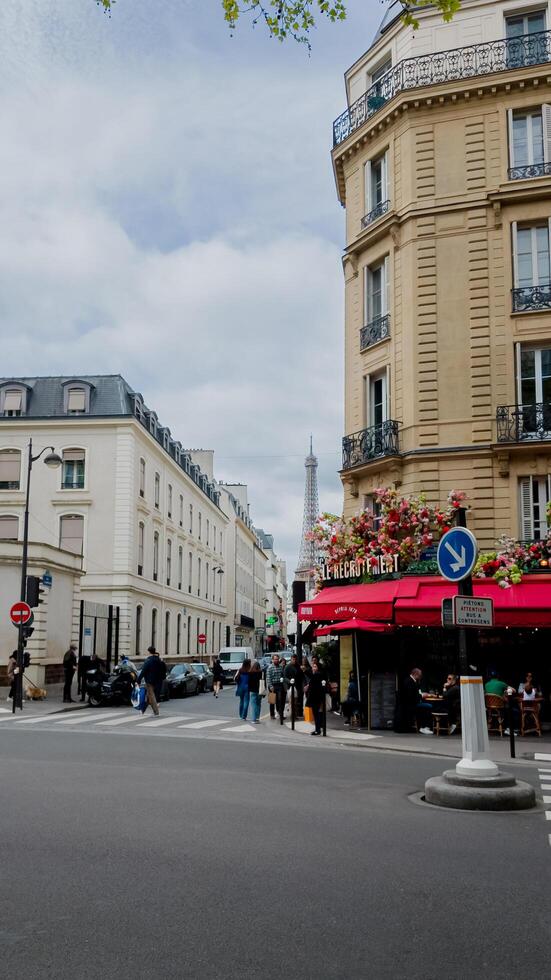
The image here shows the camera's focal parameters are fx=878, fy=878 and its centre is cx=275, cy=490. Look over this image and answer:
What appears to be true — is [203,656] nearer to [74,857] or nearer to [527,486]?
[527,486]

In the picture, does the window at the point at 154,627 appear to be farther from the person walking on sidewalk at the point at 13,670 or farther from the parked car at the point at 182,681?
the person walking on sidewalk at the point at 13,670

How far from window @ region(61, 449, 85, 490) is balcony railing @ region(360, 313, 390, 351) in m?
21.2

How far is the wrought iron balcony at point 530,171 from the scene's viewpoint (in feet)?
69.4

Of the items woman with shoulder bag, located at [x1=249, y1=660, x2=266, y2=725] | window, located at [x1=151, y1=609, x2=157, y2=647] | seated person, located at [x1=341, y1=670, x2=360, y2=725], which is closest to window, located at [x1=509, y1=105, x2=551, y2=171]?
seated person, located at [x1=341, y1=670, x2=360, y2=725]

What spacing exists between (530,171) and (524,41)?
3413 millimetres

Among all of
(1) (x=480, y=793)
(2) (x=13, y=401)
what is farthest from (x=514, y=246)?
(2) (x=13, y=401)

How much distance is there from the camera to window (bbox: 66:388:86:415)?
138 feet

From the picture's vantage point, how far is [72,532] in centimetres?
4091

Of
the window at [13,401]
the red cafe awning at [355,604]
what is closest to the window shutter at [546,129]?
the red cafe awning at [355,604]

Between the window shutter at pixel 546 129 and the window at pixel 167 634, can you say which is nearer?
the window shutter at pixel 546 129

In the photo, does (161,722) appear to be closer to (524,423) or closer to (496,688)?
(496,688)

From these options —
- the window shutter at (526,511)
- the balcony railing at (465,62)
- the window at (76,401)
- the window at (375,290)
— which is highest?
the balcony railing at (465,62)

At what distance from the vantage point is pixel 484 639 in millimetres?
20594

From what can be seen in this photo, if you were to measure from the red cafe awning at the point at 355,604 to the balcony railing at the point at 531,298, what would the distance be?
23.7 ft
